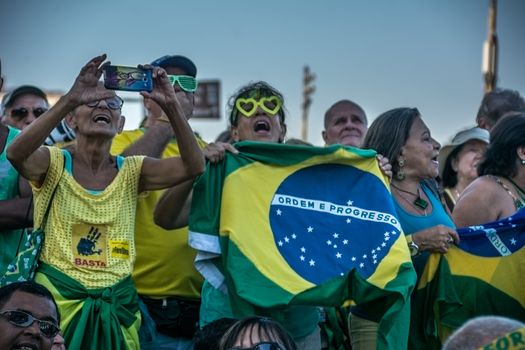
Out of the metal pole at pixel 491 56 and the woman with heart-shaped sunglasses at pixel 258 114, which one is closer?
the woman with heart-shaped sunglasses at pixel 258 114

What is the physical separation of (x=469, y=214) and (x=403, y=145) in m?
0.60

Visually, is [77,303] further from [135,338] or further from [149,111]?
[149,111]

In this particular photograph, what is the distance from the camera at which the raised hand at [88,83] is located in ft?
18.2

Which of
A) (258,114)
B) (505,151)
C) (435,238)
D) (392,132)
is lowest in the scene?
(435,238)

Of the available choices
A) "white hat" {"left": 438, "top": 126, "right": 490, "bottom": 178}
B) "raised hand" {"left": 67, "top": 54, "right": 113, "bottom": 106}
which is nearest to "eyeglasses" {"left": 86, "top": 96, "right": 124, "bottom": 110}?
"raised hand" {"left": 67, "top": 54, "right": 113, "bottom": 106}

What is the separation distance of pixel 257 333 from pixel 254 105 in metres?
2.20

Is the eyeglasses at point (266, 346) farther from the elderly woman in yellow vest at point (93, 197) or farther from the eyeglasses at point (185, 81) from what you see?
the eyeglasses at point (185, 81)

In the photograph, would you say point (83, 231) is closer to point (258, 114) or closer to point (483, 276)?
point (258, 114)

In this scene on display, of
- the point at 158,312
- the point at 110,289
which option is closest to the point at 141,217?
the point at 158,312

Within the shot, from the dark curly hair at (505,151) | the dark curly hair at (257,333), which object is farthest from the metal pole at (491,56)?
the dark curly hair at (257,333)

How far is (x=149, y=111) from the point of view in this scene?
7.10 m

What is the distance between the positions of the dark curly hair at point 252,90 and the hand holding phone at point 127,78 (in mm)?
1160

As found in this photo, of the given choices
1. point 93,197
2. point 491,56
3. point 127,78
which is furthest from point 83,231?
point 491,56

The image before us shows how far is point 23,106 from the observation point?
823 centimetres
